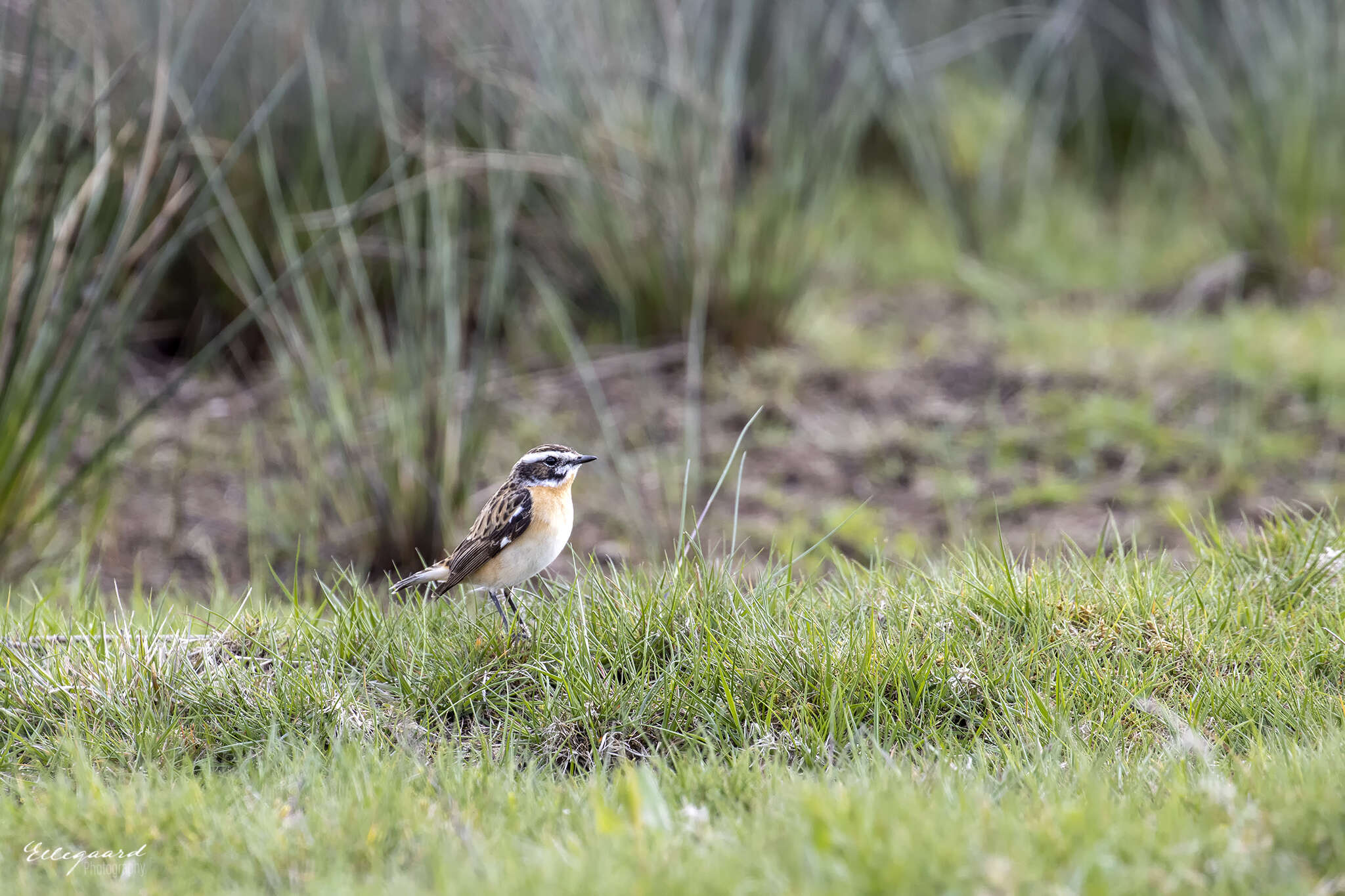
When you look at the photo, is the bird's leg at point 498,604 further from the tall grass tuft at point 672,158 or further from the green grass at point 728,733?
the tall grass tuft at point 672,158

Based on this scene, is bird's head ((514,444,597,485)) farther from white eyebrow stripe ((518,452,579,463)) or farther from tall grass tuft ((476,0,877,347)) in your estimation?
tall grass tuft ((476,0,877,347))

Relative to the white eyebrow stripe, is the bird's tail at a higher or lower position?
lower

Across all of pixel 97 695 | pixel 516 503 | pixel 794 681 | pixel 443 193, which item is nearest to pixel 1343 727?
pixel 794 681

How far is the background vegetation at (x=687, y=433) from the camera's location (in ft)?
9.26

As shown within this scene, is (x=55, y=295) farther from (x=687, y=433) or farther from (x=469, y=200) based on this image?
(x=469, y=200)

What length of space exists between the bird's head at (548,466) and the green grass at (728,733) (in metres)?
0.30

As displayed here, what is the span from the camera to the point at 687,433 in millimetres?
5258

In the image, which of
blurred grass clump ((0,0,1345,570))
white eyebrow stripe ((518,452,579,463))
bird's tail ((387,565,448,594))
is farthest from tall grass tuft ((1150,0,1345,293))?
bird's tail ((387,565,448,594))

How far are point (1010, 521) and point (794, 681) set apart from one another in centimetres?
255

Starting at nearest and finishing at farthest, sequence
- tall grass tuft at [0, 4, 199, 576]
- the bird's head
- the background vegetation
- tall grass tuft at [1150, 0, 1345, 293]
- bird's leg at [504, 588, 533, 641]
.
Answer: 1. the background vegetation
2. bird's leg at [504, 588, 533, 641]
3. the bird's head
4. tall grass tuft at [0, 4, 199, 576]
5. tall grass tuft at [1150, 0, 1345, 293]
